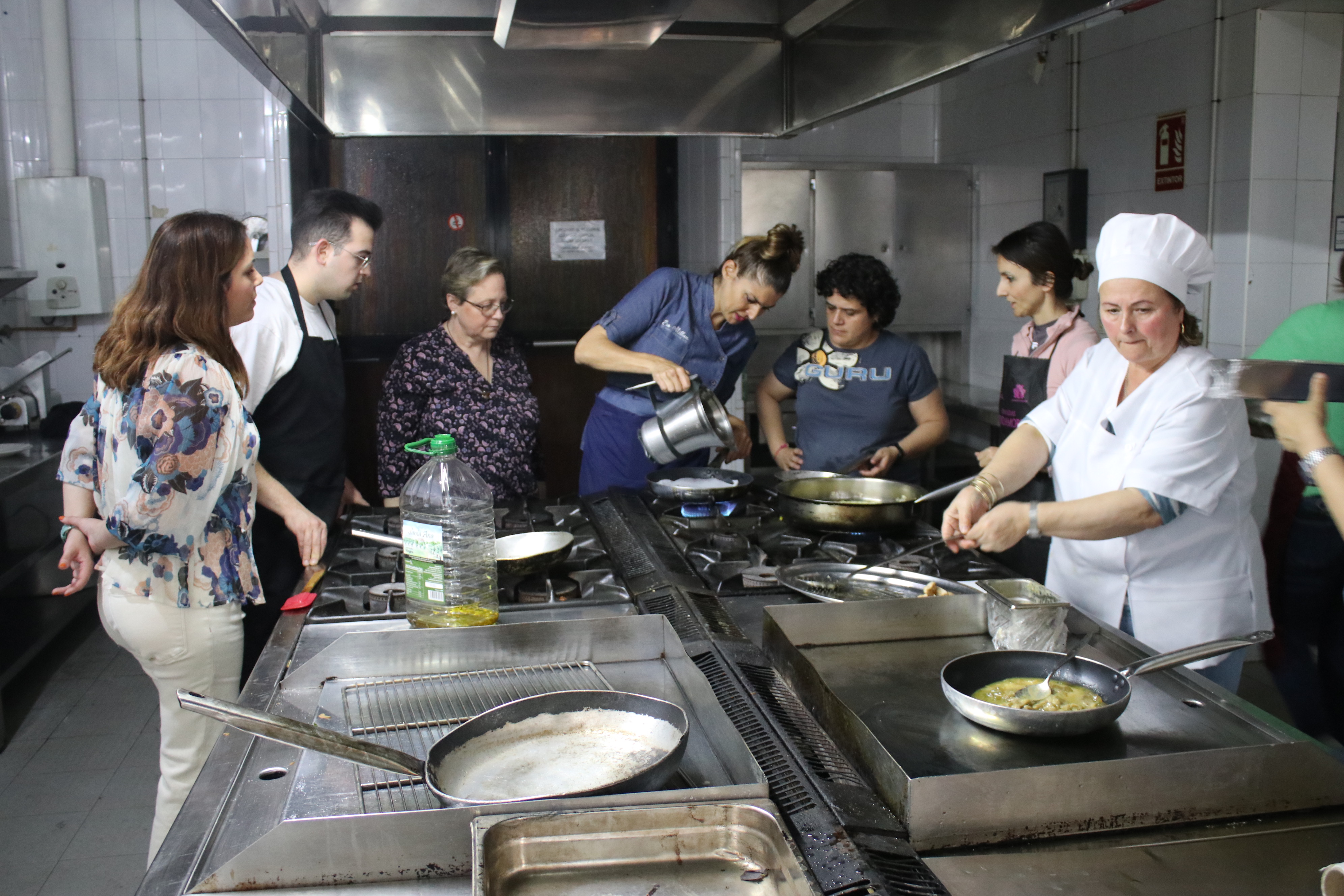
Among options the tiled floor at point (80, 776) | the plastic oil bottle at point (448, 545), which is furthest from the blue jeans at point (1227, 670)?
the tiled floor at point (80, 776)

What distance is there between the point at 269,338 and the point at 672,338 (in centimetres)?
126

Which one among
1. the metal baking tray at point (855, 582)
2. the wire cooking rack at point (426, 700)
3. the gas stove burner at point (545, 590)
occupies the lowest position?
the wire cooking rack at point (426, 700)

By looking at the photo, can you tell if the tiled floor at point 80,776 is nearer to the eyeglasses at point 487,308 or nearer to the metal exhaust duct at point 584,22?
the eyeglasses at point 487,308

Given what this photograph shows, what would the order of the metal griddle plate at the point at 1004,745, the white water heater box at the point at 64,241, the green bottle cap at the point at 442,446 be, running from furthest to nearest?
1. the white water heater box at the point at 64,241
2. the green bottle cap at the point at 442,446
3. the metal griddle plate at the point at 1004,745

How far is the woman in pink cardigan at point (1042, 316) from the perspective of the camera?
11.0ft

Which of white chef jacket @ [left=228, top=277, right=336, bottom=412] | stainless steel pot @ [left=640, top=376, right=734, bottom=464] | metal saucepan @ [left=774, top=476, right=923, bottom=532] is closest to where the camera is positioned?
metal saucepan @ [left=774, top=476, right=923, bottom=532]

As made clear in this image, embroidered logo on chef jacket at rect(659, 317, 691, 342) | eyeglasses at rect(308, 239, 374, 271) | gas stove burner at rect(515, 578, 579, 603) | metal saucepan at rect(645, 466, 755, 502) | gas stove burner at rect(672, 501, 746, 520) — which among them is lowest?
gas stove burner at rect(515, 578, 579, 603)

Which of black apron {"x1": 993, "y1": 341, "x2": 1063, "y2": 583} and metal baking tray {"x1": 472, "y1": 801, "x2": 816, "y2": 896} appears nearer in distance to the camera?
metal baking tray {"x1": 472, "y1": 801, "x2": 816, "y2": 896}

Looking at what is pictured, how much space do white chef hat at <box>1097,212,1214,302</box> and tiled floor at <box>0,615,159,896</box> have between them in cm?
281

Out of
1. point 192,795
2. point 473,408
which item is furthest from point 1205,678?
point 473,408

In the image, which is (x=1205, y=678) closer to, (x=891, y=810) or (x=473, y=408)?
(x=891, y=810)

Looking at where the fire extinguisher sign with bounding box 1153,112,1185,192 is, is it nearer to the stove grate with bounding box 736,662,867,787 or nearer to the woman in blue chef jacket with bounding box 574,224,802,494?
the woman in blue chef jacket with bounding box 574,224,802,494

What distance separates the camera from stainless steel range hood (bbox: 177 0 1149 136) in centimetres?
205

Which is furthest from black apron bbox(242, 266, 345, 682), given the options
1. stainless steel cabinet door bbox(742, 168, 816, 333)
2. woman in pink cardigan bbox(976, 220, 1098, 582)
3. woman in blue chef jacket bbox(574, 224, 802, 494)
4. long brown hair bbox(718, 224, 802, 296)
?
stainless steel cabinet door bbox(742, 168, 816, 333)
